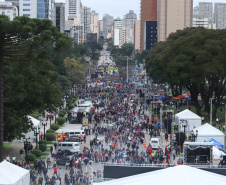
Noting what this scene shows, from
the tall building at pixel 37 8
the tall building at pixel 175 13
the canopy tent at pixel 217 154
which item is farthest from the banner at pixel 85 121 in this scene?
the tall building at pixel 175 13

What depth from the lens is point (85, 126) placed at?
177 ft

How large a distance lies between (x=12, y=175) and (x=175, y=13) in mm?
137094

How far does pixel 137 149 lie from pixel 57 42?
550 inches

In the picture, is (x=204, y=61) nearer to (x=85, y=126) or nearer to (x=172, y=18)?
(x=85, y=126)

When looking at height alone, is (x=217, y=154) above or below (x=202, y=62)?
below

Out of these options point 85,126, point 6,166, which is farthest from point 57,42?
point 85,126

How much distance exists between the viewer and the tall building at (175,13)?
156 metres

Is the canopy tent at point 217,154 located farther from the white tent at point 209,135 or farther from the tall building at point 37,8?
the tall building at point 37,8

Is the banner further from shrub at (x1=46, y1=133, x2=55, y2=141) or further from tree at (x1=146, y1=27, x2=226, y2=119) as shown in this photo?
tree at (x1=146, y1=27, x2=226, y2=119)

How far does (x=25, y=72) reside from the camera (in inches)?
1378

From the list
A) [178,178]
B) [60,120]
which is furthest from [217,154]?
[60,120]

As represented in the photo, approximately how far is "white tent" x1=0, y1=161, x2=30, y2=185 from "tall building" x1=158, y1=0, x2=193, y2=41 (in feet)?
441

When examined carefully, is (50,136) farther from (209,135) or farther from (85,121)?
(209,135)

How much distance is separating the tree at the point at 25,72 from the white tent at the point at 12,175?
532cm
